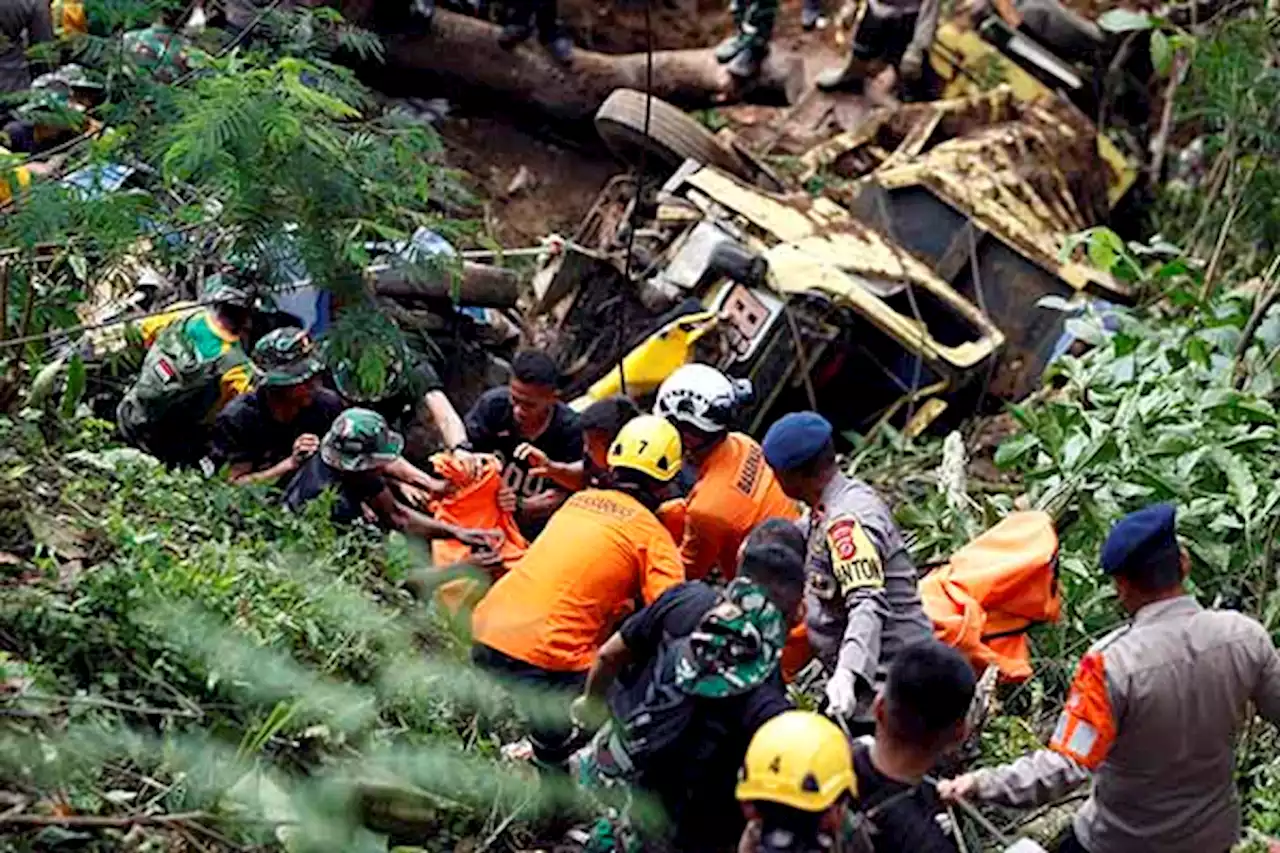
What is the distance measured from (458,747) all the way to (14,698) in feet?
4.89

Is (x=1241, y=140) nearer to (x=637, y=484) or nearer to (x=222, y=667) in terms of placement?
(x=637, y=484)

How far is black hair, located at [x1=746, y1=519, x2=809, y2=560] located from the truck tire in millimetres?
4849

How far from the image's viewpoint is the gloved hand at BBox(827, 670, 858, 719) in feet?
15.8

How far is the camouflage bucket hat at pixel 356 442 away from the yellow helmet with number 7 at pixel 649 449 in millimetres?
1089

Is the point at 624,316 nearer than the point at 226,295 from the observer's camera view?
No

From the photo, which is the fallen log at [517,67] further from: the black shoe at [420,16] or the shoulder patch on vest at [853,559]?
the shoulder patch on vest at [853,559]

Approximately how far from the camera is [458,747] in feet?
18.0

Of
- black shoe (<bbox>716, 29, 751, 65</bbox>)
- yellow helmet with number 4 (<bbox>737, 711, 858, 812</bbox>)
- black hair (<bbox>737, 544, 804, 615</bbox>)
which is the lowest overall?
black shoe (<bbox>716, 29, 751, 65</bbox>)

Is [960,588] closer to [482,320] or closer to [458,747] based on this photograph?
[458,747]

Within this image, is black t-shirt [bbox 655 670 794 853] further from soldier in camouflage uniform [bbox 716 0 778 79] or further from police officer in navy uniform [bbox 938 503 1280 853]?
soldier in camouflage uniform [bbox 716 0 778 79]

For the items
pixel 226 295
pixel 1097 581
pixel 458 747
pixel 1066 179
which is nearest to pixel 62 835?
pixel 458 747

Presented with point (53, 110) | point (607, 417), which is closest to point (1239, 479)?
point (607, 417)

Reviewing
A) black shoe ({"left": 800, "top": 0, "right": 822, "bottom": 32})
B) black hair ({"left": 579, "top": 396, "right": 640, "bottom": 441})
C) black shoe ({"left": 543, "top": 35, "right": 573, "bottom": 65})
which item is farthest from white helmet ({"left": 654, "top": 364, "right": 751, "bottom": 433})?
black shoe ({"left": 800, "top": 0, "right": 822, "bottom": 32})

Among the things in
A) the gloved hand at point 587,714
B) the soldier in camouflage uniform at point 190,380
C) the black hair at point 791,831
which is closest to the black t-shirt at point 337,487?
the soldier in camouflage uniform at point 190,380
